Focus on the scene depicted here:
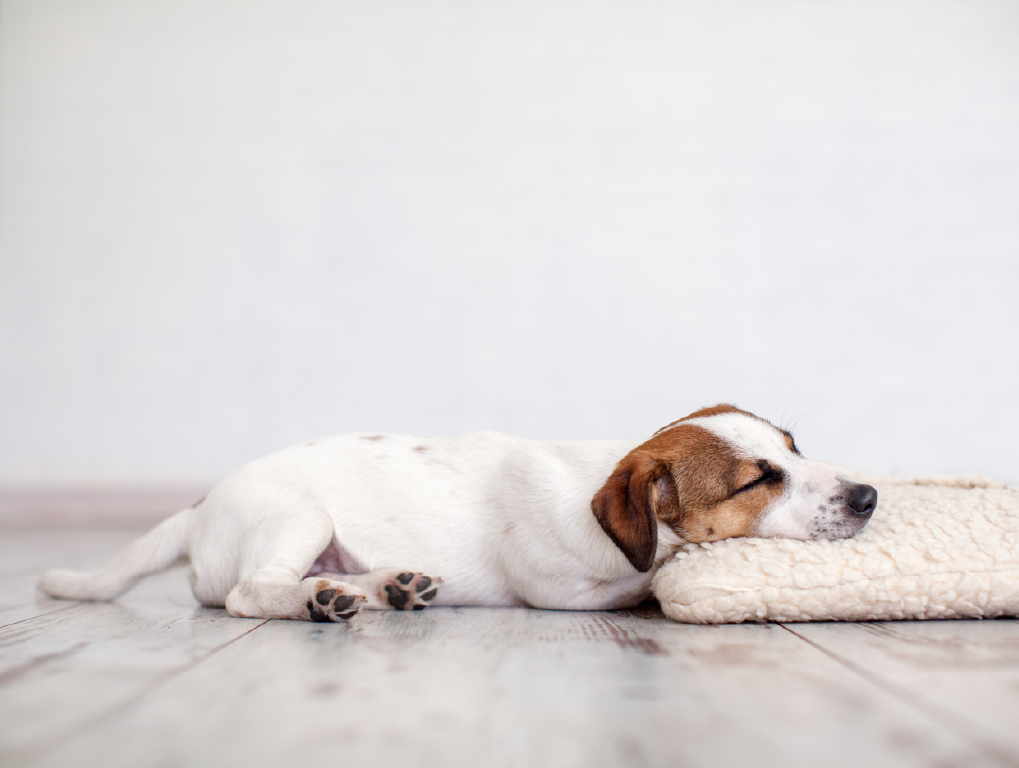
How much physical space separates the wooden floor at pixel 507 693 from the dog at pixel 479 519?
0.73 feet

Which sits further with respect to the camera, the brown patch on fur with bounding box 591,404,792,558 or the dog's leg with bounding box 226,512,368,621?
the brown patch on fur with bounding box 591,404,792,558

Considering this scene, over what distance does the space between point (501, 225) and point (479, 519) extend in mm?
3455

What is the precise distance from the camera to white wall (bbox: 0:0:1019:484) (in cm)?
533

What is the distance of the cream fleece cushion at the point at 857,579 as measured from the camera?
1.98 m

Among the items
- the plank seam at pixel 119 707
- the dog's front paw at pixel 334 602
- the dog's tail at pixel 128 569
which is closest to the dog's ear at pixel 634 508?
the dog's front paw at pixel 334 602

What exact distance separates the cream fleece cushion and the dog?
135 millimetres

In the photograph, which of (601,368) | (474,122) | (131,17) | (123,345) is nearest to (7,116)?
(131,17)

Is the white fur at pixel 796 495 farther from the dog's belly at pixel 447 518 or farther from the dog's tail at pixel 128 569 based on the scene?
the dog's tail at pixel 128 569

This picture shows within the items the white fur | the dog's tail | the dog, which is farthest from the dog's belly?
the white fur

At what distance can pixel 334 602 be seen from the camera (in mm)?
2064

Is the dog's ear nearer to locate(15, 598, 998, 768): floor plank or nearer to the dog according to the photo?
the dog

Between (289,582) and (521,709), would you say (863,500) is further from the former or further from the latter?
(289,582)

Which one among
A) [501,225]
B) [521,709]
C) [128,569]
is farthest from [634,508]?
[501,225]

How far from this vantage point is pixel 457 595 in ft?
8.14
